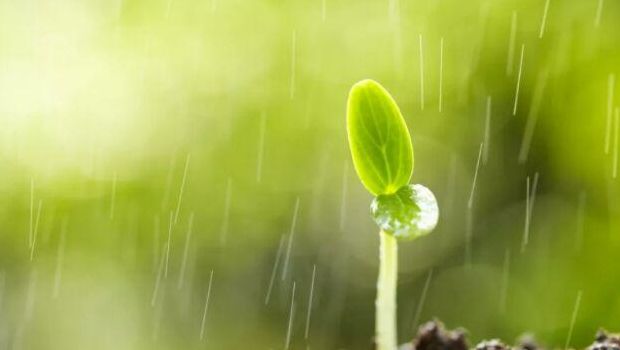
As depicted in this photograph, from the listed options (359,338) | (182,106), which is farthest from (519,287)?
(182,106)

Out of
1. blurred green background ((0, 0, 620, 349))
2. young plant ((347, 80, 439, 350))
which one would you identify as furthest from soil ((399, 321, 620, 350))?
blurred green background ((0, 0, 620, 349))

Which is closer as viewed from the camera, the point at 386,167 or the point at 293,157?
the point at 386,167

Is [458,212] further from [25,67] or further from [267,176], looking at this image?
[25,67]

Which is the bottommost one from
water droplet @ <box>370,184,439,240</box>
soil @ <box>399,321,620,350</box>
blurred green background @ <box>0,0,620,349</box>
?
blurred green background @ <box>0,0,620,349</box>

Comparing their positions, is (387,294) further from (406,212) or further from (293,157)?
(293,157)

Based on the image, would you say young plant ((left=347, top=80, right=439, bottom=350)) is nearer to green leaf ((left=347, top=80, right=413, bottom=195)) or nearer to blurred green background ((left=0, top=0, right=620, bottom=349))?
green leaf ((left=347, top=80, right=413, bottom=195))

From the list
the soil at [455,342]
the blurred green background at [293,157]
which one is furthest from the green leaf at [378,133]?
the blurred green background at [293,157]

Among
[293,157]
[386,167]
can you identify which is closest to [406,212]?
[386,167]
